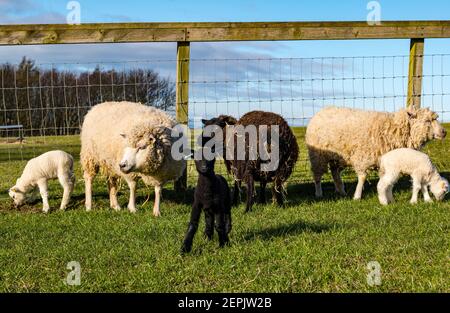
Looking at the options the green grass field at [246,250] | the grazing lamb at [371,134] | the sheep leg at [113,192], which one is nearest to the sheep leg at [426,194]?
the green grass field at [246,250]

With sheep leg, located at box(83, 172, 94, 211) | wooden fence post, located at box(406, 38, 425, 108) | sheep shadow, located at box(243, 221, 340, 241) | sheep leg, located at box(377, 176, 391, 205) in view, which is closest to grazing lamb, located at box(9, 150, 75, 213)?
sheep leg, located at box(83, 172, 94, 211)

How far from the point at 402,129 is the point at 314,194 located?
177 centimetres

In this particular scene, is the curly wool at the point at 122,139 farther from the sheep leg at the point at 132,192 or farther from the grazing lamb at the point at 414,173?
the grazing lamb at the point at 414,173

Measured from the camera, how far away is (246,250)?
207 inches

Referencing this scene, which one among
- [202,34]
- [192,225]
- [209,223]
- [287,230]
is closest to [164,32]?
[202,34]

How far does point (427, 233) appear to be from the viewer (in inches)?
235

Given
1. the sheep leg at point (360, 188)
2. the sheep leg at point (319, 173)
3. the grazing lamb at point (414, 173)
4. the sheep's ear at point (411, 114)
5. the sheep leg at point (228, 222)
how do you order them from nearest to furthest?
the sheep leg at point (228, 222), the grazing lamb at point (414, 173), the sheep leg at point (360, 188), the sheep's ear at point (411, 114), the sheep leg at point (319, 173)

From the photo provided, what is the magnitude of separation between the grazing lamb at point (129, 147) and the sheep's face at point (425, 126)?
3641 millimetres

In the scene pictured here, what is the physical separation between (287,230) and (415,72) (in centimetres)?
552

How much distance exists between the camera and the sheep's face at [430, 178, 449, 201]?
7.97m

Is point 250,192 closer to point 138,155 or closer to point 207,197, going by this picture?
point 138,155

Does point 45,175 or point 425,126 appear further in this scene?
point 45,175

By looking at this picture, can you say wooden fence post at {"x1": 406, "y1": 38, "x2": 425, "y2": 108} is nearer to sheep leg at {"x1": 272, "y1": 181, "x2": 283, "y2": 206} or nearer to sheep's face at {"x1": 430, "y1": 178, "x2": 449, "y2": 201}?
sheep's face at {"x1": 430, "y1": 178, "x2": 449, "y2": 201}

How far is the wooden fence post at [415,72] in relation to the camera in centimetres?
1027
